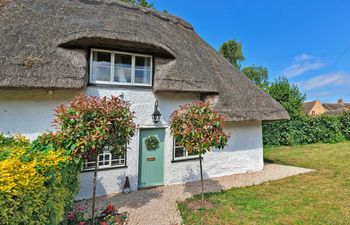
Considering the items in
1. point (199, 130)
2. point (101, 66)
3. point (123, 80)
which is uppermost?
point (101, 66)

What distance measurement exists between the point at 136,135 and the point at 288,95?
645 inches

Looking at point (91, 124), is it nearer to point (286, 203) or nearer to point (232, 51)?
point (286, 203)

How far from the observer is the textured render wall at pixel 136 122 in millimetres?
6594

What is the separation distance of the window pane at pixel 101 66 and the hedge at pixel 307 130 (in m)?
13.5

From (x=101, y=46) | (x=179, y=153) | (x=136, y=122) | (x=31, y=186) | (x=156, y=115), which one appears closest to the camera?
(x=31, y=186)

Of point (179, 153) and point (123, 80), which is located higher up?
point (123, 80)

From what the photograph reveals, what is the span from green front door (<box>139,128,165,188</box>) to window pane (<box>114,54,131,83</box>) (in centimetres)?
201

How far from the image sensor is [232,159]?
9086 millimetres

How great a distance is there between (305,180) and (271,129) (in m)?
9.20

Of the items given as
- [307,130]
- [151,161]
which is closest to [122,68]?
[151,161]

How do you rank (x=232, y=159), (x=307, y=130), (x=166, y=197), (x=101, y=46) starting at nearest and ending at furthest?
(x=166, y=197) → (x=101, y=46) → (x=232, y=159) → (x=307, y=130)

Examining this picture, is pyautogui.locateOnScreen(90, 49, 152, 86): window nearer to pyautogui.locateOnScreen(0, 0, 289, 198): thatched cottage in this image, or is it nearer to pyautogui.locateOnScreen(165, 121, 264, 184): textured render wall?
pyautogui.locateOnScreen(0, 0, 289, 198): thatched cottage

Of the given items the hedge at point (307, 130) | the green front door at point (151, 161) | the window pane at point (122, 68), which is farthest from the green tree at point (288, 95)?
the window pane at point (122, 68)

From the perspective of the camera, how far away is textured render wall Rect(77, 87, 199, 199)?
21.6ft
